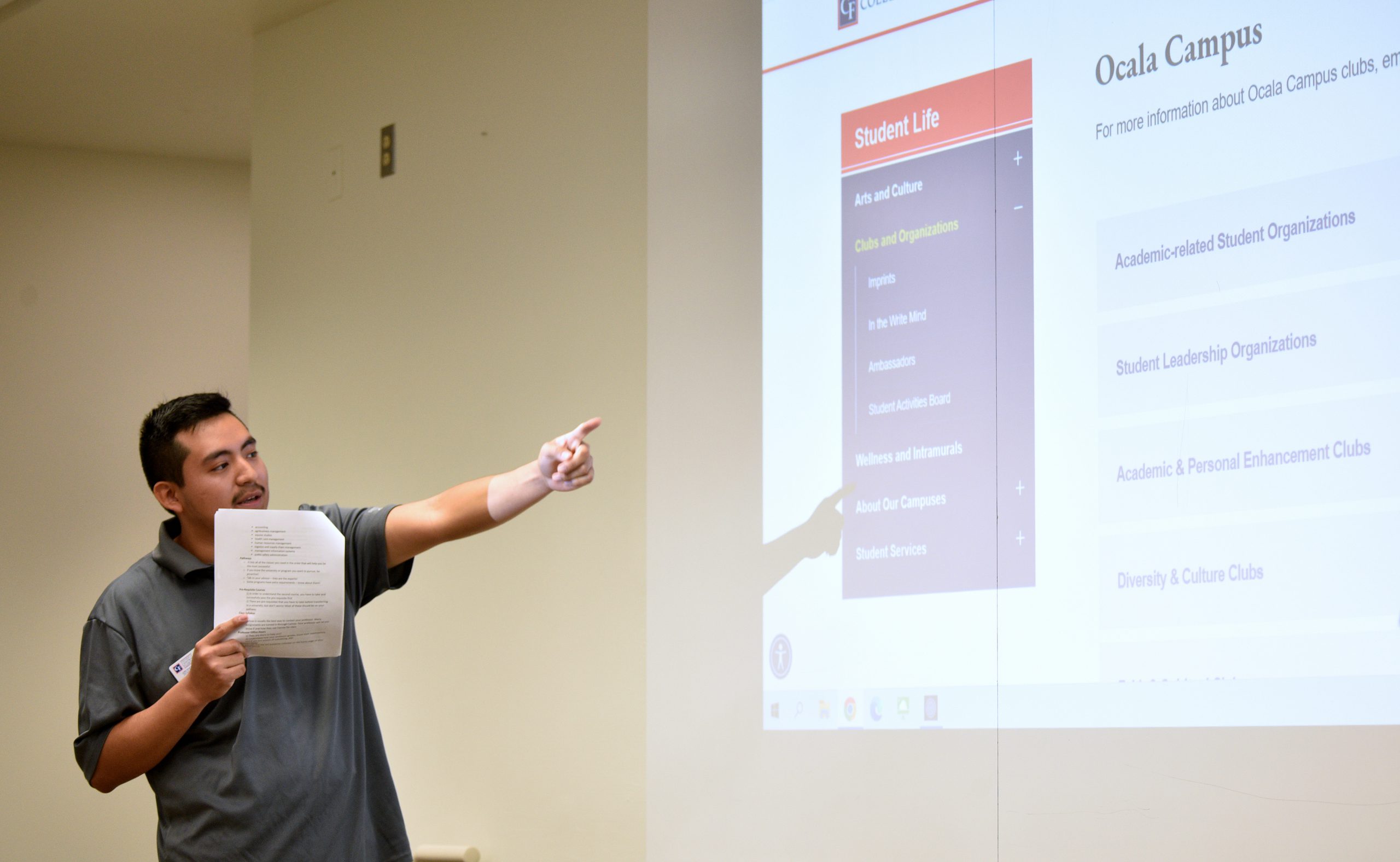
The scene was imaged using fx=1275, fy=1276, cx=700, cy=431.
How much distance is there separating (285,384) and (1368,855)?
3.00m

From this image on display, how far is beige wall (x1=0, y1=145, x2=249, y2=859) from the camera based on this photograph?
169 inches

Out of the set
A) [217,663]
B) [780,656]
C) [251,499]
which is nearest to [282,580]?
[217,663]

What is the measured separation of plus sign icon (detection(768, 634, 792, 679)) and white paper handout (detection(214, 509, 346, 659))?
891 mm

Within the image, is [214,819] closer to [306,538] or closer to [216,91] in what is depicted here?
[306,538]

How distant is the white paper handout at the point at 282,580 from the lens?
5.85ft

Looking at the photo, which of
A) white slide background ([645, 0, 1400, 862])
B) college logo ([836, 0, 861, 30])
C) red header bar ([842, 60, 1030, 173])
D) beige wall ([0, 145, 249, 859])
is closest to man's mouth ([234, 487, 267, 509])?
white slide background ([645, 0, 1400, 862])

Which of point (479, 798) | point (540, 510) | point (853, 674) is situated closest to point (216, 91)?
point (540, 510)

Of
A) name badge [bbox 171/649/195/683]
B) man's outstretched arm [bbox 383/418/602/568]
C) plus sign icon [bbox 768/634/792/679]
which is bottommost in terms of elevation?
plus sign icon [bbox 768/634/792/679]

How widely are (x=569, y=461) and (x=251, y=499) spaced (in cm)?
59

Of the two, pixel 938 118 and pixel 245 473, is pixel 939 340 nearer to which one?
pixel 938 118

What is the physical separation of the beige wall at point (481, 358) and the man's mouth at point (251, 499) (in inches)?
40.1

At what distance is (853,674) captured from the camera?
2.29 metres

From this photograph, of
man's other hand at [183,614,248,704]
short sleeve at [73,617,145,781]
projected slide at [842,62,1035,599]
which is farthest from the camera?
projected slide at [842,62,1035,599]

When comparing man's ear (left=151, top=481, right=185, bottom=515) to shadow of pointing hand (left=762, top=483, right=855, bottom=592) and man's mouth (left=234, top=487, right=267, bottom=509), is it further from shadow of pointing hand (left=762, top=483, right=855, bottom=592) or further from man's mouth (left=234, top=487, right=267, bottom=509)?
shadow of pointing hand (left=762, top=483, right=855, bottom=592)
